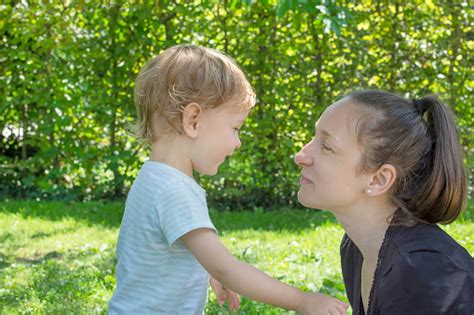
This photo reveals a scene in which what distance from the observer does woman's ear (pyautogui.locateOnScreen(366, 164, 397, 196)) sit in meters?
2.44

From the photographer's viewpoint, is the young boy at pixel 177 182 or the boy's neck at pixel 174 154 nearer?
the young boy at pixel 177 182

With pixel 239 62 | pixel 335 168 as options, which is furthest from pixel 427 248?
pixel 239 62

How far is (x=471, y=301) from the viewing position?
221 cm

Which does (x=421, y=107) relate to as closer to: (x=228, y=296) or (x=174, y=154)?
(x=174, y=154)

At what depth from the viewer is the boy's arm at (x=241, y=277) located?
7.88ft

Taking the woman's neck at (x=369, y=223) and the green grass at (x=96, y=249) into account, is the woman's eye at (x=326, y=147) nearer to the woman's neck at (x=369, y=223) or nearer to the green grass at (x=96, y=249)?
the woman's neck at (x=369, y=223)

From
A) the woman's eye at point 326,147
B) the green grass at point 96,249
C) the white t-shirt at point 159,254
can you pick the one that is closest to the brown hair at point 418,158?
the woman's eye at point 326,147

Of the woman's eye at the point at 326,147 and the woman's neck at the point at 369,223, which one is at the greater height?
the woman's eye at the point at 326,147

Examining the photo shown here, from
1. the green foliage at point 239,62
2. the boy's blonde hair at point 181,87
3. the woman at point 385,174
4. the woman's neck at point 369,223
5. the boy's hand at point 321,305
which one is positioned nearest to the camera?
the boy's hand at point 321,305

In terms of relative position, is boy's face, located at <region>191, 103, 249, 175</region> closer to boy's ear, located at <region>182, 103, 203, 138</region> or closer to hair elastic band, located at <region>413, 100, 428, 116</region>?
boy's ear, located at <region>182, 103, 203, 138</region>

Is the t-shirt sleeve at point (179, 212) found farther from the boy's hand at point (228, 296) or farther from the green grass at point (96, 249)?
the green grass at point (96, 249)

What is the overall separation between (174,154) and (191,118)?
0.45ft

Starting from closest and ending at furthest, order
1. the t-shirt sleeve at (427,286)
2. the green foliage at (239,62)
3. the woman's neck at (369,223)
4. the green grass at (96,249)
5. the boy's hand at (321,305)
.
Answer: the t-shirt sleeve at (427,286)
the boy's hand at (321,305)
the woman's neck at (369,223)
the green grass at (96,249)
the green foliage at (239,62)

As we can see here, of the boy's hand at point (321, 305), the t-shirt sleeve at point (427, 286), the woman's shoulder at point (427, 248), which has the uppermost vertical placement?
the woman's shoulder at point (427, 248)
